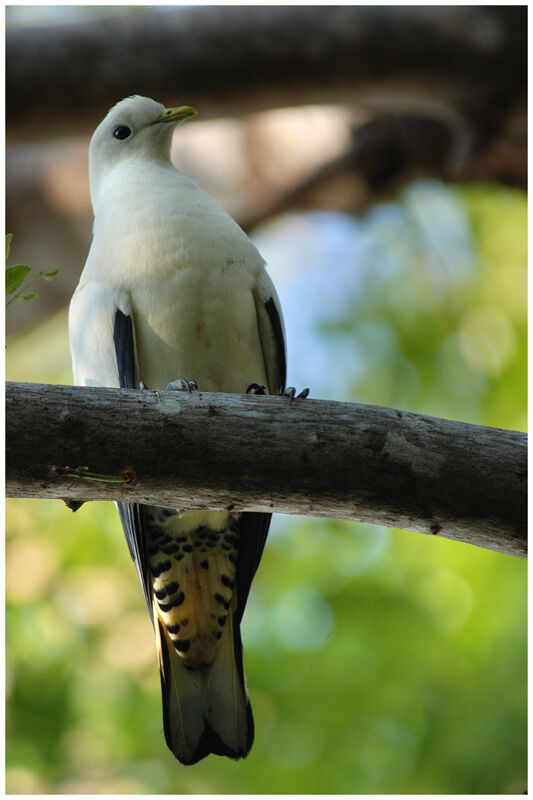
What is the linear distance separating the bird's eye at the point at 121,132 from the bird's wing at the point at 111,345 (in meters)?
0.61

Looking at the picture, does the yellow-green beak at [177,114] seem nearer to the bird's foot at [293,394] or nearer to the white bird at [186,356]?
the white bird at [186,356]

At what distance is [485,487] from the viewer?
196 cm

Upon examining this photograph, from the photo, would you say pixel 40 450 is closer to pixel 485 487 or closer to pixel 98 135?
pixel 485 487

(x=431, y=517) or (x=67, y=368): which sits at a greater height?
(x=67, y=368)

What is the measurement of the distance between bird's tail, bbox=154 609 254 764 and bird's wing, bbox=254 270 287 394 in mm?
736

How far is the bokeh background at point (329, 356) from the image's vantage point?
8.52 ft

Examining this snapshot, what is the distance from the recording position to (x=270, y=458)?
1879 mm

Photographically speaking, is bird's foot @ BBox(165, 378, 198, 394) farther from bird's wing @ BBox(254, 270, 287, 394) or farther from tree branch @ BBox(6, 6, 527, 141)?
tree branch @ BBox(6, 6, 527, 141)

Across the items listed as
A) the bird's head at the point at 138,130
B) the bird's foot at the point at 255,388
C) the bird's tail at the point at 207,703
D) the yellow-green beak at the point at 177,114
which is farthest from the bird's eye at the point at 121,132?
the bird's tail at the point at 207,703

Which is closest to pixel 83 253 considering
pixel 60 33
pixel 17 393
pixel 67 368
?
pixel 67 368

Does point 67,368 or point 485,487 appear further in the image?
point 67,368

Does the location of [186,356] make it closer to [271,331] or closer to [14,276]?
[271,331]

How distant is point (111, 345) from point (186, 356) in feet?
0.69

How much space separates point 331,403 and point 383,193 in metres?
3.27
